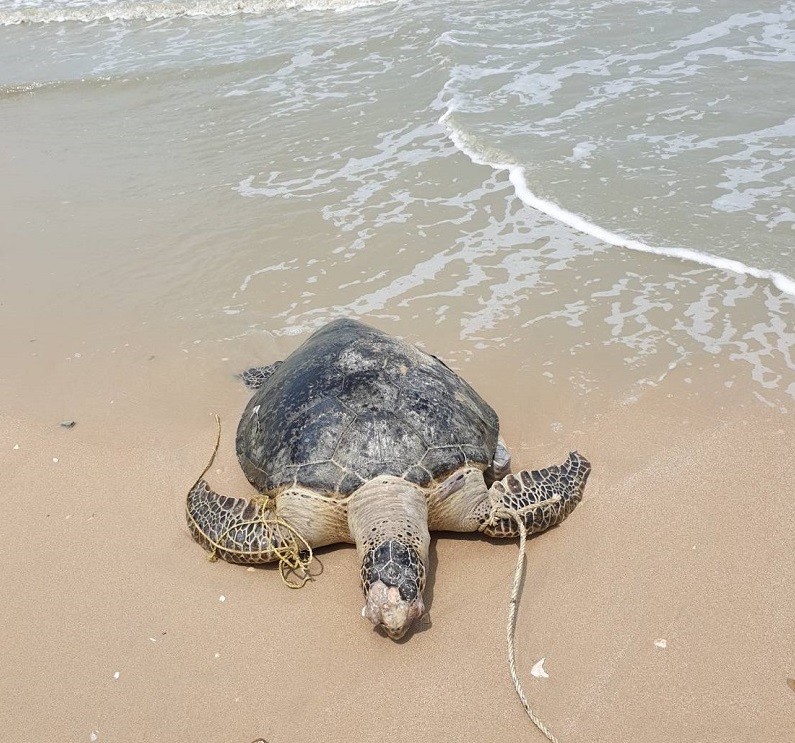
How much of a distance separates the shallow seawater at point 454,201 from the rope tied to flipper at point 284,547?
1656mm

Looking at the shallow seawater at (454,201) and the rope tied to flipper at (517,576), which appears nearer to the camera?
the rope tied to flipper at (517,576)

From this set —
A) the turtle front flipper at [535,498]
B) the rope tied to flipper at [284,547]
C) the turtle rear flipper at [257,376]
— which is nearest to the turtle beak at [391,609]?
the rope tied to flipper at [284,547]

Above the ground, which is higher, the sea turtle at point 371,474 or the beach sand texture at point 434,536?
the sea turtle at point 371,474

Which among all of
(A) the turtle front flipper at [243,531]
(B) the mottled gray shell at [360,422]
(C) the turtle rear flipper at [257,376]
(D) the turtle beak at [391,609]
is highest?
(B) the mottled gray shell at [360,422]

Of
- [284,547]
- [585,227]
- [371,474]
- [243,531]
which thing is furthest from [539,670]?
[585,227]

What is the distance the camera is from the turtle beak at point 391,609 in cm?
295

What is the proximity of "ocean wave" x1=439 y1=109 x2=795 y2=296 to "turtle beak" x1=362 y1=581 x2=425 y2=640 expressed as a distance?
366 cm

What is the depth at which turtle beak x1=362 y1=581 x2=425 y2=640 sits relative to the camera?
2.95 meters

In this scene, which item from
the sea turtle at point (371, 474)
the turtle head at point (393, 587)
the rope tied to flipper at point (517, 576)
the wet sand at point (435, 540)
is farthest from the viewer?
the sea turtle at point (371, 474)

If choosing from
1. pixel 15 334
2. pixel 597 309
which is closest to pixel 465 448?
pixel 597 309

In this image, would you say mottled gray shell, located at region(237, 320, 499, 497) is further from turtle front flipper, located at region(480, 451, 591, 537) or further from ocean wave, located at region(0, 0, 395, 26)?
ocean wave, located at region(0, 0, 395, 26)

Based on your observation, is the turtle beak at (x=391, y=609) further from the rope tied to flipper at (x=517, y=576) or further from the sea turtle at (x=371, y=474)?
the rope tied to flipper at (x=517, y=576)

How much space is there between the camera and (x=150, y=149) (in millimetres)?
8570

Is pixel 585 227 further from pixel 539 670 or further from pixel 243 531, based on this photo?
pixel 539 670
